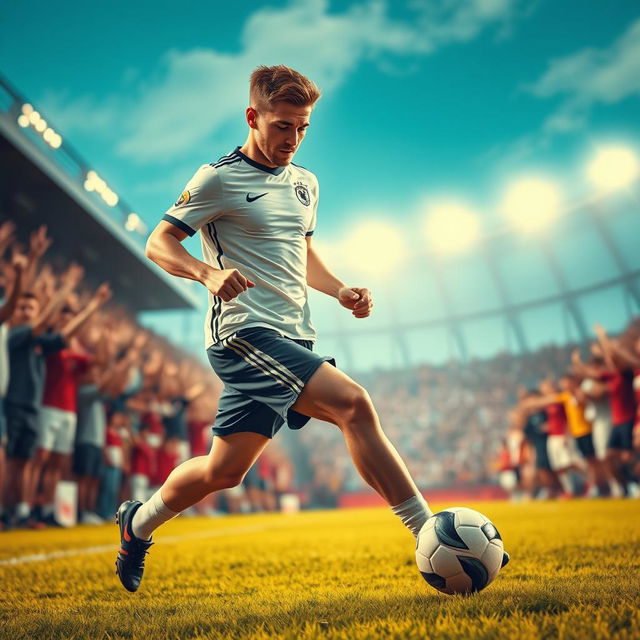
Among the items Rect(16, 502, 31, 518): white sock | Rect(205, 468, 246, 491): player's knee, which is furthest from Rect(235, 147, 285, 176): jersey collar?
Rect(16, 502, 31, 518): white sock

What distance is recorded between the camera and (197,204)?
249cm

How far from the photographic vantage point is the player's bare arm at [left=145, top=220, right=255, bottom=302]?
7.00 feet

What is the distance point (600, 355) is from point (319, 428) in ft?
89.3

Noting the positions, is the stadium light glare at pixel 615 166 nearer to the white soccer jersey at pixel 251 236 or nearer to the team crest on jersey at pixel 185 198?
the white soccer jersey at pixel 251 236

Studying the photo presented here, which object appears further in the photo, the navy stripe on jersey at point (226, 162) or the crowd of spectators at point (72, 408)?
the crowd of spectators at point (72, 408)

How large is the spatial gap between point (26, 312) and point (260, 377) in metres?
5.31

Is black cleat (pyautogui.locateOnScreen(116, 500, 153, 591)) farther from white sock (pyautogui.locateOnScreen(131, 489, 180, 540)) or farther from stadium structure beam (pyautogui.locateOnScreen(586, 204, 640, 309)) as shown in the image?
stadium structure beam (pyautogui.locateOnScreen(586, 204, 640, 309))

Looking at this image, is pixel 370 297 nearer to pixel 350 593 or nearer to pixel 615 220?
pixel 350 593

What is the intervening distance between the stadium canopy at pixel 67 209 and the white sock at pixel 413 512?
13.3 meters

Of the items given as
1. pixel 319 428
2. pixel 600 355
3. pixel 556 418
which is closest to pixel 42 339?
pixel 600 355

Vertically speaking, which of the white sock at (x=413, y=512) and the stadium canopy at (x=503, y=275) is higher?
the stadium canopy at (x=503, y=275)

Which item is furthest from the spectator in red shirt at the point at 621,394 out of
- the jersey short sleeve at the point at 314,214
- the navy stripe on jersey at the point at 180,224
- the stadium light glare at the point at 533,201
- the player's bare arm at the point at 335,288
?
the stadium light glare at the point at 533,201

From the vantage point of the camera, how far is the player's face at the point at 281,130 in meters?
2.43

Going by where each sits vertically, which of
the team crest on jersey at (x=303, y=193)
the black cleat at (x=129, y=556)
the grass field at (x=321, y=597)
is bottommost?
the grass field at (x=321, y=597)
